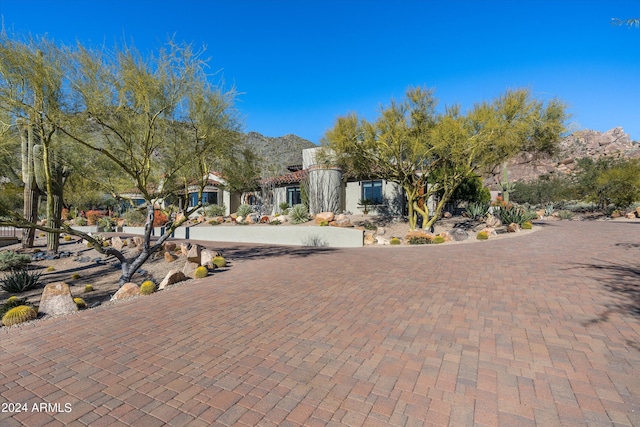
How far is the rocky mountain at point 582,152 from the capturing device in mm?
59062

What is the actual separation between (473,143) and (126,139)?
566 inches

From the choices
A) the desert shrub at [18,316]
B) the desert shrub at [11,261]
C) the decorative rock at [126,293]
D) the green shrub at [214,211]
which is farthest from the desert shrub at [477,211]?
the desert shrub at [11,261]

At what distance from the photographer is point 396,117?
15812 millimetres

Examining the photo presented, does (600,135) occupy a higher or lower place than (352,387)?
higher

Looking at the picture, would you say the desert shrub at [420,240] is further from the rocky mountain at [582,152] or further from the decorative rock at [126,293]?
the rocky mountain at [582,152]

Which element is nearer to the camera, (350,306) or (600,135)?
(350,306)

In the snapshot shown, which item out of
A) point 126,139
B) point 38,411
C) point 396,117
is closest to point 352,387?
point 38,411

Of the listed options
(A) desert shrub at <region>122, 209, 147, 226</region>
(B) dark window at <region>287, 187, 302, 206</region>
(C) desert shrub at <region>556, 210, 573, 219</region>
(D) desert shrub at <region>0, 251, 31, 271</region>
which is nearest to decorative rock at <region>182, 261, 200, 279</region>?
(D) desert shrub at <region>0, 251, 31, 271</region>

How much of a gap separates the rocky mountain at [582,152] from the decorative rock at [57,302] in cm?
6037

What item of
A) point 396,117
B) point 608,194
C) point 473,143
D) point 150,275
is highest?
point 396,117

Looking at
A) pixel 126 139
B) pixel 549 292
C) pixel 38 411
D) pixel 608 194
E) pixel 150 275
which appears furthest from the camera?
pixel 608 194

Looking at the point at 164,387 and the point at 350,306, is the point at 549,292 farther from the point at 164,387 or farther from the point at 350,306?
the point at 164,387

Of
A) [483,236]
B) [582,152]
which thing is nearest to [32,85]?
[483,236]

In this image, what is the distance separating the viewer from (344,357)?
3719 millimetres
